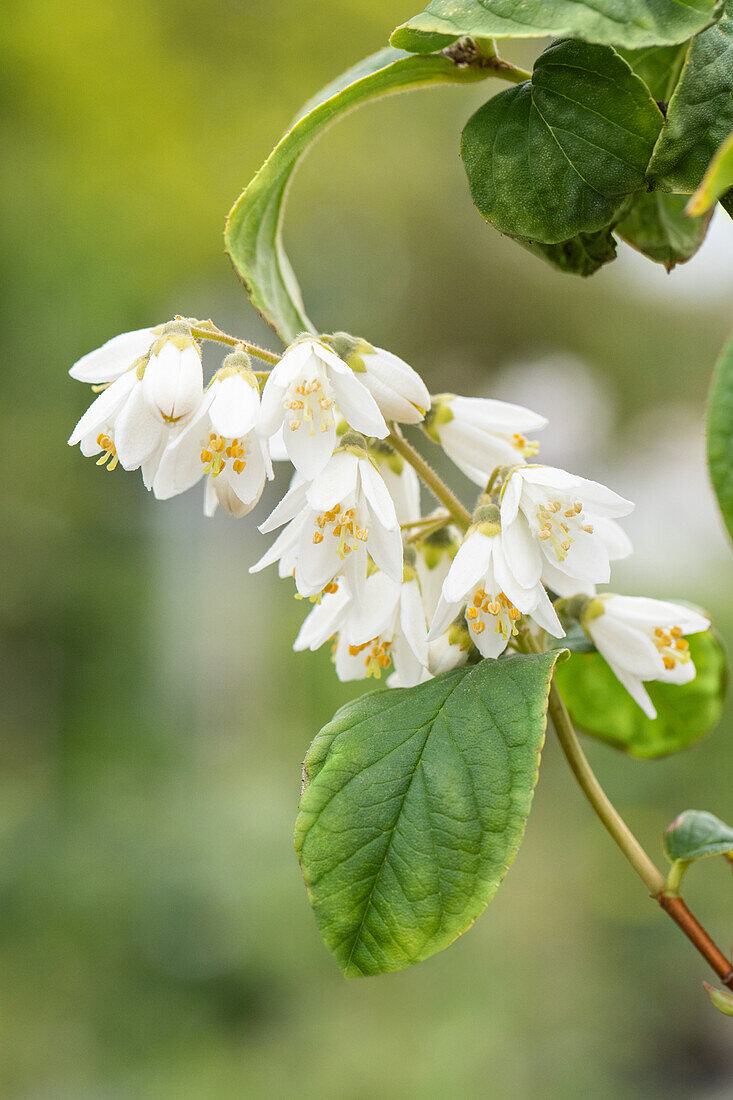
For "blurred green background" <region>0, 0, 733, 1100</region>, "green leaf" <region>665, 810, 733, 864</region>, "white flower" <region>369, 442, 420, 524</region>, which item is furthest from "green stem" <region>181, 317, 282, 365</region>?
"blurred green background" <region>0, 0, 733, 1100</region>

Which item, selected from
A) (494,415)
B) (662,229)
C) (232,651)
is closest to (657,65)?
(662,229)

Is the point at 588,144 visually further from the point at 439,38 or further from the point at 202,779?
the point at 202,779

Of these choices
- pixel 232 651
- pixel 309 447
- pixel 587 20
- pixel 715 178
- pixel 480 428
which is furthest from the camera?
pixel 232 651

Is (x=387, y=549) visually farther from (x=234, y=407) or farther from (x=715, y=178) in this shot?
(x=715, y=178)

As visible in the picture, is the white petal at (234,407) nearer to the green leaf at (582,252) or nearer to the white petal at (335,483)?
the white petal at (335,483)

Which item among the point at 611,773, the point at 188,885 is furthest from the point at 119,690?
the point at 611,773

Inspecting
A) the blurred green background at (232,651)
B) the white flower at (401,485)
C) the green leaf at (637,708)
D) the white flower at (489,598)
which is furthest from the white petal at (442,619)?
the blurred green background at (232,651)
